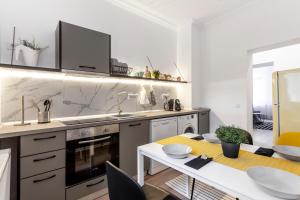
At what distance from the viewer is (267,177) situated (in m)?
0.90

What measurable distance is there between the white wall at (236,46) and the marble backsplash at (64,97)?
184cm

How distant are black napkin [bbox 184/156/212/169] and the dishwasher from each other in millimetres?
1379

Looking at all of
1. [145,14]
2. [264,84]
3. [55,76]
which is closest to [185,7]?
[145,14]

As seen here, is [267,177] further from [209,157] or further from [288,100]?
[288,100]

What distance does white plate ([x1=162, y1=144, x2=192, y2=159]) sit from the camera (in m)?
1.17

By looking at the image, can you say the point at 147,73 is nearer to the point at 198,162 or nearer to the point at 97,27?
the point at 97,27

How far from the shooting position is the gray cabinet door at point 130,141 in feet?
7.12

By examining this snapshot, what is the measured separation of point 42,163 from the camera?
5.10ft

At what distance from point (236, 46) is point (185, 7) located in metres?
1.35

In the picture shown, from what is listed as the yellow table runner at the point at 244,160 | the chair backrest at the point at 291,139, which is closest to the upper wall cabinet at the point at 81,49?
the yellow table runner at the point at 244,160

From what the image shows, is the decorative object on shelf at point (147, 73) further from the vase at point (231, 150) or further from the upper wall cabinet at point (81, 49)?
the vase at point (231, 150)

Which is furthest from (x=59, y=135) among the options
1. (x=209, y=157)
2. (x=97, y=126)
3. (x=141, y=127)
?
(x=209, y=157)

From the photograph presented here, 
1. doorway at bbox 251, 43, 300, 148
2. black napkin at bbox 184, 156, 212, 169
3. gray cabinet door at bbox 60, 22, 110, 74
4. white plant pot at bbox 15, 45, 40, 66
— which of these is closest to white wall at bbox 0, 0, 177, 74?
white plant pot at bbox 15, 45, 40, 66

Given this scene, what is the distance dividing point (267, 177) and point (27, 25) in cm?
280
